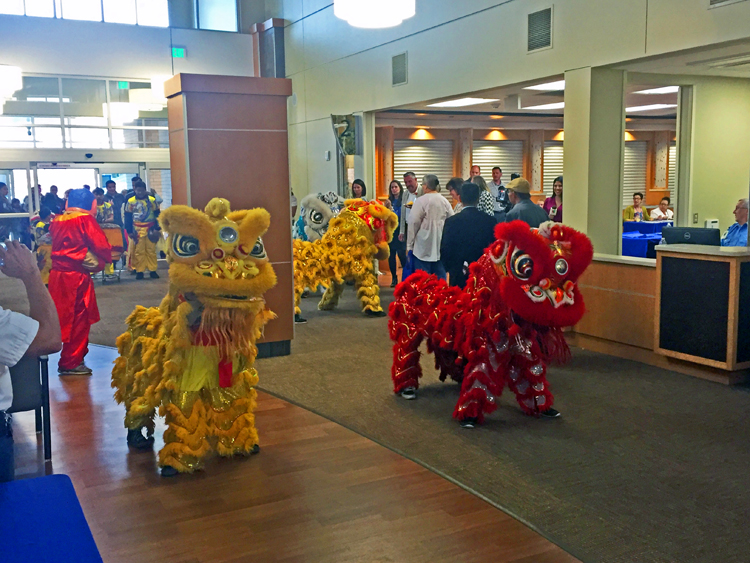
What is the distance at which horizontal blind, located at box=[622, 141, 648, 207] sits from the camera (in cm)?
1611

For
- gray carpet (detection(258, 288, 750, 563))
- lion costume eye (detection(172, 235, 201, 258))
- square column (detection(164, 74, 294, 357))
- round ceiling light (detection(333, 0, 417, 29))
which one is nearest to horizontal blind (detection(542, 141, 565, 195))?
gray carpet (detection(258, 288, 750, 563))

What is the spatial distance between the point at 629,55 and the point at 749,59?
1.45m

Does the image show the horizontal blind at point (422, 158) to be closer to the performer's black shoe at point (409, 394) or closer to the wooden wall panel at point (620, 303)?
the wooden wall panel at point (620, 303)

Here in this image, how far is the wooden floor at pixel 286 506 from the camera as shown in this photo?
2975 millimetres

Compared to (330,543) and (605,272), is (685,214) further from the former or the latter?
(330,543)

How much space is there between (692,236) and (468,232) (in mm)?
1882

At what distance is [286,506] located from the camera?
3.41m

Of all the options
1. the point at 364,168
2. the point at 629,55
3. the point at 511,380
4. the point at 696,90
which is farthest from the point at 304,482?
the point at 364,168

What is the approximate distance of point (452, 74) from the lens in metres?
8.77

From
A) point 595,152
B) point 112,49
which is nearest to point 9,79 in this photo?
point 112,49

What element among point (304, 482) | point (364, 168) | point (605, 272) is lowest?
point (304, 482)

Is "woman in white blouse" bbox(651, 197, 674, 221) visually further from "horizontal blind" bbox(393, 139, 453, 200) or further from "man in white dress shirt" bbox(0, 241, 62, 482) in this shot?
"man in white dress shirt" bbox(0, 241, 62, 482)

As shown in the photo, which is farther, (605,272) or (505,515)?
(605,272)

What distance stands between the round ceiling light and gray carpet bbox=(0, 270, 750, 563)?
2527mm
